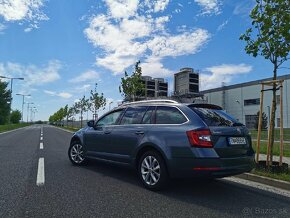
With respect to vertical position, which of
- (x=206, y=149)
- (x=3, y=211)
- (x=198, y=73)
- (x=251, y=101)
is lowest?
(x=3, y=211)

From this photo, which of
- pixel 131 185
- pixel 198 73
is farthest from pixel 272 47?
pixel 198 73

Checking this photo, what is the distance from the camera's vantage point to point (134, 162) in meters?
6.48

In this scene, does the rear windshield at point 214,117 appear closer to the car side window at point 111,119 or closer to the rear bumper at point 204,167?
the rear bumper at point 204,167

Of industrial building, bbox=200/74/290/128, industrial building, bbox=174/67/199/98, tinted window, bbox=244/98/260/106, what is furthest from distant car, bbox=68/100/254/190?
industrial building, bbox=174/67/199/98

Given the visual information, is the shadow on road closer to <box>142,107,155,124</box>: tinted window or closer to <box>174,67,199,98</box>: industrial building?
<box>142,107,155,124</box>: tinted window

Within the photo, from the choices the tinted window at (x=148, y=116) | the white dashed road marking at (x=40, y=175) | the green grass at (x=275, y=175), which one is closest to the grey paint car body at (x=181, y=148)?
the tinted window at (x=148, y=116)

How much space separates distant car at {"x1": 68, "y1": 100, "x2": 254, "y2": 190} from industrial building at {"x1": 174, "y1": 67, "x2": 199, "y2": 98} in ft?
201

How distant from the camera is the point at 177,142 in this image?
221 inches

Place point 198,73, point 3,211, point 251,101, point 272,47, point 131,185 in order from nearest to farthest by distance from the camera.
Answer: point 3,211 → point 131,185 → point 272,47 → point 251,101 → point 198,73

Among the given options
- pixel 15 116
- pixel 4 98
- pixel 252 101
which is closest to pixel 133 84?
pixel 252 101

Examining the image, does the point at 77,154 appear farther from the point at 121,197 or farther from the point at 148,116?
the point at 121,197

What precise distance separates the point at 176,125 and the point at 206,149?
29.0 inches

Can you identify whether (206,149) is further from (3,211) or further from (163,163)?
(3,211)

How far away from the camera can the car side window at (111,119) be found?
7.45 meters
